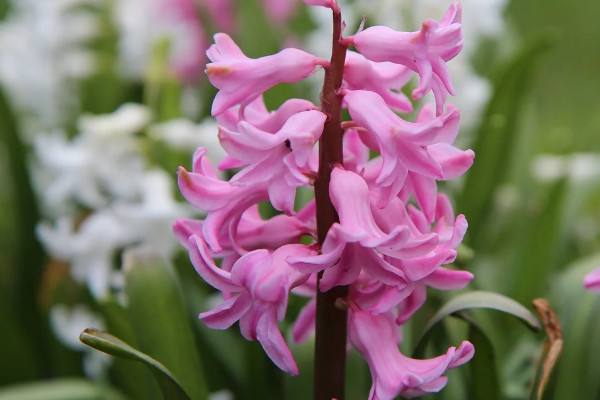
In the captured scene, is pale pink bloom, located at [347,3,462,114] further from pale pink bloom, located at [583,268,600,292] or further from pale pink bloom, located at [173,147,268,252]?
pale pink bloom, located at [583,268,600,292]

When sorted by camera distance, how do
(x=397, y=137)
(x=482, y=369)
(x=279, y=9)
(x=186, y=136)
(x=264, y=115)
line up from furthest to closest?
1. (x=279, y=9)
2. (x=186, y=136)
3. (x=482, y=369)
4. (x=264, y=115)
5. (x=397, y=137)

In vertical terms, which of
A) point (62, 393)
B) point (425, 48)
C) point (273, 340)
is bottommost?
point (62, 393)

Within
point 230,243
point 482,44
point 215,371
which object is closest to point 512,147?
Result: point 482,44

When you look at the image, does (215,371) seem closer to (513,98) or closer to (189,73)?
(513,98)

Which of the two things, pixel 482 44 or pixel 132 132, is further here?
pixel 482 44

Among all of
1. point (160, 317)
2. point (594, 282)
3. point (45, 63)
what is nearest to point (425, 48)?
point (594, 282)

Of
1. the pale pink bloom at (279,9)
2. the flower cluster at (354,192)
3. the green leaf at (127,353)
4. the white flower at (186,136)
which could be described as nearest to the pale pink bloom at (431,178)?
the flower cluster at (354,192)

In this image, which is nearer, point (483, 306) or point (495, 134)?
point (483, 306)

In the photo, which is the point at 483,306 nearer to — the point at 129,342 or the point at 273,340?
the point at 273,340
